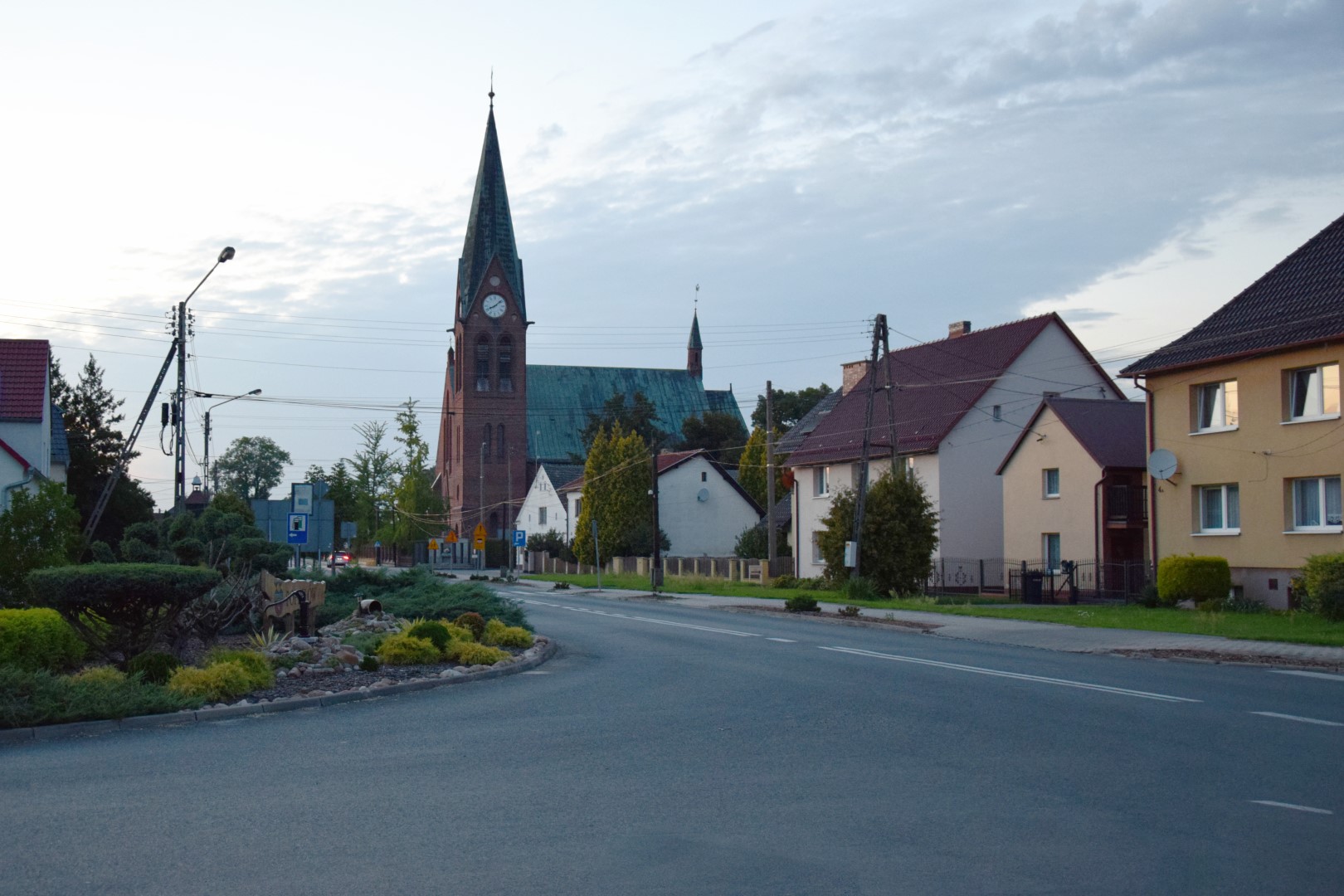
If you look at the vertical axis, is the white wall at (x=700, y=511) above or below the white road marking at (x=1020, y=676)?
above

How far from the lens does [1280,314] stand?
29.1 meters

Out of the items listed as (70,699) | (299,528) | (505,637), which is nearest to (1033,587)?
(299,528)

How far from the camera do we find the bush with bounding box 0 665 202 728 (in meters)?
11.5

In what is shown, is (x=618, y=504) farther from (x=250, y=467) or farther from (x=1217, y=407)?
(x=250, y=467)

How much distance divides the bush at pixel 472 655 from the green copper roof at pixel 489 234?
73520mm

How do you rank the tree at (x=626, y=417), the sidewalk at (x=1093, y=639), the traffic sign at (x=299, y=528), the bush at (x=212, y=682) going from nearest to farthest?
the bush at (x=212, y=682) < the sidewalk at (x=1093, y=639) < the traffic sign at (x=299, y=528) < the tree at (x=626, y=417)

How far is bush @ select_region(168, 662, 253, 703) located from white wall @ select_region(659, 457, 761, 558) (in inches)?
2127

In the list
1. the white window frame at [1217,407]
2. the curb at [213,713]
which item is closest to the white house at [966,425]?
the white window frame at [1217,407]

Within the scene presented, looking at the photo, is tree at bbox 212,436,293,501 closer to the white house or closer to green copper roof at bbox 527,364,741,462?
green copper roof at bbox 527,364,741,462

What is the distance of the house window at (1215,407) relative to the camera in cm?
3017

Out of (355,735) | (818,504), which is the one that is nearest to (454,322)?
(818,504)

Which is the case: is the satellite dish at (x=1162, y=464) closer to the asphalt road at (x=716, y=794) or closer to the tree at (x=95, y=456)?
the asphalt road at (x=716, y=794)

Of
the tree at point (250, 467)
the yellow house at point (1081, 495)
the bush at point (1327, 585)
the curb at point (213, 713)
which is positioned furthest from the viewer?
the tree at point (250, 467)

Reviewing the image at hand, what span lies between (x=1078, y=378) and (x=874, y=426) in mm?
7994
